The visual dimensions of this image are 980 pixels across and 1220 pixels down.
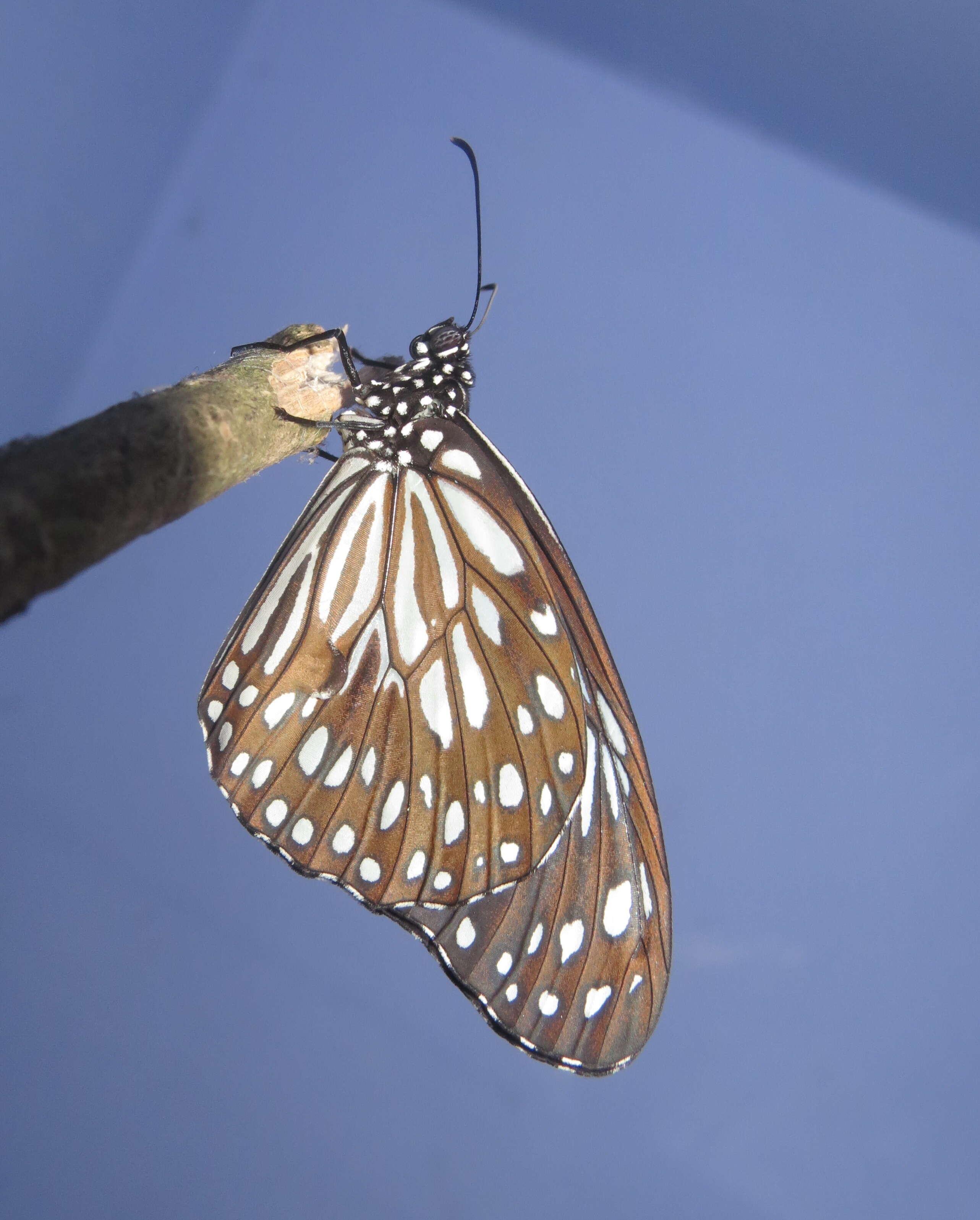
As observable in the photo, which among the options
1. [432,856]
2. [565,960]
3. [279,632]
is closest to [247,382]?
[279,632]

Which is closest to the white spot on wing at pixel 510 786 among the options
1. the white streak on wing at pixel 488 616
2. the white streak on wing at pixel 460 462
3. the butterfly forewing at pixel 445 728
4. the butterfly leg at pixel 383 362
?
the butterfly forewing at pixel 445 728

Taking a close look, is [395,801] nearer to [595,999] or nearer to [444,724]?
[444,724]

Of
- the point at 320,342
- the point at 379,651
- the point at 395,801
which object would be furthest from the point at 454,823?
the point at 320,342

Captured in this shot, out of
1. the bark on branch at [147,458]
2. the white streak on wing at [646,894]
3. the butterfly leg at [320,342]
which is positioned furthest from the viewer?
the white streak on wing at [646,894]

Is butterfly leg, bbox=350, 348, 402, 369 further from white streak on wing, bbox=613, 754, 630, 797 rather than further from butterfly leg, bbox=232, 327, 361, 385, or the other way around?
white streak on wing, bbox=613, 754, 630, 797

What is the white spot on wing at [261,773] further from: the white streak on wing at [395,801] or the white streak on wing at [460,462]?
the white streak on wing at [460,462]

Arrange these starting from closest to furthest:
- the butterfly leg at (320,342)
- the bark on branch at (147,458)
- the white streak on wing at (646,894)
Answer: the bark on branch at (147,458) < the butterfly leg at (320,342) < the white streak on wing at (646,894)
